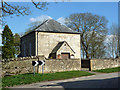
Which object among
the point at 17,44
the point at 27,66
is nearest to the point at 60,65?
the point at 27,66

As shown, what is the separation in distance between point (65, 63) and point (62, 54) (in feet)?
32.3

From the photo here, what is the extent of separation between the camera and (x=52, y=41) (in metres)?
33.5

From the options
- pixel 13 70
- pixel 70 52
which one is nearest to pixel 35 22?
pixel 70 52

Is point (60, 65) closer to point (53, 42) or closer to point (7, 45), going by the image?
point (53, 42)

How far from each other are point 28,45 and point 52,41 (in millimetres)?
5627

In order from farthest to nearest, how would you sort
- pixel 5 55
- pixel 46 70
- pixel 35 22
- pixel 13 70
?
pixel 35 22 < pixel 5 55 < pixel 46 70 < pixel 13 70

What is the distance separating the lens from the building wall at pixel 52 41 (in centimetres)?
3244

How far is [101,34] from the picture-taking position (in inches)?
1838

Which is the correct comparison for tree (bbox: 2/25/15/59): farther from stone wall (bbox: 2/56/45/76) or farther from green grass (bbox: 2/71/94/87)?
green grass (bbox: 2/71/94/87)

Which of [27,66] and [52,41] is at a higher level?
[52,41]

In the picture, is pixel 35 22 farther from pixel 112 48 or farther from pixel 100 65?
pixel 100 65

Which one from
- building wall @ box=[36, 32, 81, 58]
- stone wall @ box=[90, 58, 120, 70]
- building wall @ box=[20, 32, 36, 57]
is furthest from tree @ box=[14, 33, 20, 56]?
stone wall @ box=[90, 58, 120, 70]

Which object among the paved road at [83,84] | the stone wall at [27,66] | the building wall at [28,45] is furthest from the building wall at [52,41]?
the paved road at [83,84]

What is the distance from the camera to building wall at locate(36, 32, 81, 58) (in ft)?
106
